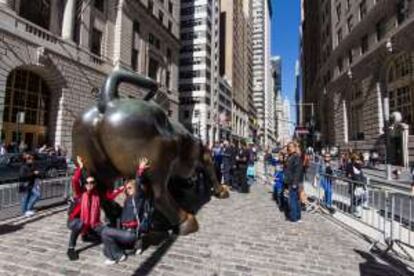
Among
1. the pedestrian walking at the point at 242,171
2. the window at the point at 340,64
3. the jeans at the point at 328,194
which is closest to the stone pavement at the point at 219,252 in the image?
the jeans at the point at 328,194

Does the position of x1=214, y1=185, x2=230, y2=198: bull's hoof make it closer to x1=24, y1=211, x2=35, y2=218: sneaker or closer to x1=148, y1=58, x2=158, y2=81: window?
x1=24, y1=211, x2=35, y2=218: sneaker

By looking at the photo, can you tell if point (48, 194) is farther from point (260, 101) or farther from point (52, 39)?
point (260, 101)

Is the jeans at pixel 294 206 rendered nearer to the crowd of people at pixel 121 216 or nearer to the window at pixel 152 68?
the crowd of people at pixel 121 216

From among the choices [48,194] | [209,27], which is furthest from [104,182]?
[209,27]

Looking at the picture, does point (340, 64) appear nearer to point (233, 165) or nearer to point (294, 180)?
point (233, 165)

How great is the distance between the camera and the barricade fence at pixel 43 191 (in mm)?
8438

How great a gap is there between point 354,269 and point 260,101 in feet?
582

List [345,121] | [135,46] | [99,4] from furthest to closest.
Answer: [345,121], [135,46], [99,4]

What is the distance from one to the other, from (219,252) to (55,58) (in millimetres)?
21885

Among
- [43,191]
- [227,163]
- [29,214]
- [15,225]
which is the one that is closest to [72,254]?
[15,225]

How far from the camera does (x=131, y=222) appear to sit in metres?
5.48

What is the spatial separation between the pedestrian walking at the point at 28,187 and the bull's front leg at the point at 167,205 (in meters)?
3.89

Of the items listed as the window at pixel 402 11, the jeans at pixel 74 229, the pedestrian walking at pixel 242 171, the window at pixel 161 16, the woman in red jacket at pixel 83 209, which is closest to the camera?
the jeans at pixel 74 229

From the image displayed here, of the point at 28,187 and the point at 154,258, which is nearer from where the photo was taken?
the point at 154,258
